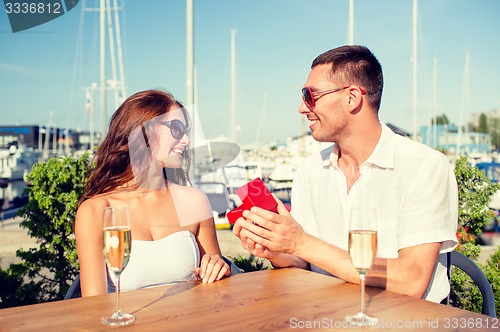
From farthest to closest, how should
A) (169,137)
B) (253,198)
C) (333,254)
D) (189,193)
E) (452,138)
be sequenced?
(452,138), (189,193), (169,137), (333,254), (253,198)

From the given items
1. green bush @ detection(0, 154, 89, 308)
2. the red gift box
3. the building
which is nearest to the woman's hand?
the red gift box

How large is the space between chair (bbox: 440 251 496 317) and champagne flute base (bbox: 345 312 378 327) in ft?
3.31

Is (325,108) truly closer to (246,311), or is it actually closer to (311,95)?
(311,95)

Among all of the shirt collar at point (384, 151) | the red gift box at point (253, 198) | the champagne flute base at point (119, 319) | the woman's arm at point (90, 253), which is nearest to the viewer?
the champagne flute base at point (119, 319)

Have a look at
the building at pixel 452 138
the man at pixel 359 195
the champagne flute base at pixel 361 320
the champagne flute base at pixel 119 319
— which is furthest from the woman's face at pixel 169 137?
the building at pixel 452 138

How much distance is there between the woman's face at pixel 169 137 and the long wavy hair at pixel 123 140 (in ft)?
0.21

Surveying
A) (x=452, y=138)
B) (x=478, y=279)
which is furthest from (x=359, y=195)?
(x=452, y=138)

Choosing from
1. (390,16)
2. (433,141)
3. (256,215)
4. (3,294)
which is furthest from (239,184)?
(433,141)

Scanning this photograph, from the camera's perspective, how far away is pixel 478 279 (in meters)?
2.41

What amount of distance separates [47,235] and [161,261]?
6.61ft

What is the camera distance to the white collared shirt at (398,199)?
6.98 feet

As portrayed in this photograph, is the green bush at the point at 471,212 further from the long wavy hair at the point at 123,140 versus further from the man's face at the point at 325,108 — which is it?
the long wavy hair at the point at 123,140

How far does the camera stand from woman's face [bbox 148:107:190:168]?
232 centimetres

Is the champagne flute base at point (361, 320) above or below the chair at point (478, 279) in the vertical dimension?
above
